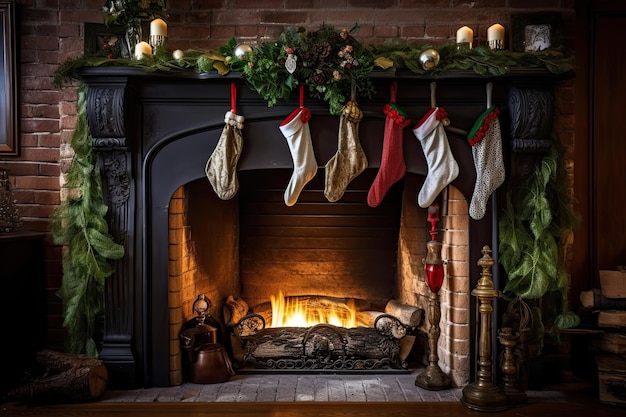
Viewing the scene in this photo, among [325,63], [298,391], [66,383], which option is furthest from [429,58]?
[66,383]

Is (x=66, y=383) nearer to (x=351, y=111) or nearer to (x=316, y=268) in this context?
(x=316, y=268)

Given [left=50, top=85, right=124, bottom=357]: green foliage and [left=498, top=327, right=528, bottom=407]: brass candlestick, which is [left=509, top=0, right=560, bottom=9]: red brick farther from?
[left=50, top=85, right=124, bottom=357]: green foliage

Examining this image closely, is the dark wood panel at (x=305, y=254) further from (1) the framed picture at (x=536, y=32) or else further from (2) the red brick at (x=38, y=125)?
(1) the framed picture at (x=536, y=32)

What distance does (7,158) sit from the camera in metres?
3.22

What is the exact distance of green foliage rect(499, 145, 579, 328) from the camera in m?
2.83

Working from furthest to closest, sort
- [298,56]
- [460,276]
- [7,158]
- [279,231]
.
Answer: [279,231], [7,158], [460,276], [298,56]

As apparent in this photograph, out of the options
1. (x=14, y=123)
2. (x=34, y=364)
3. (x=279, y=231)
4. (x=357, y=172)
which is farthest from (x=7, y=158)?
(x=357, y=172)

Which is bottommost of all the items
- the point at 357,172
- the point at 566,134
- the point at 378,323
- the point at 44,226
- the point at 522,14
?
the point at 378,323

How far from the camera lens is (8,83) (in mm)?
3178

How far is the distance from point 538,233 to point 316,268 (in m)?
1.47

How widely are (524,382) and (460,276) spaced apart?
628 mm

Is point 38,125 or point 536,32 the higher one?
point 536,32

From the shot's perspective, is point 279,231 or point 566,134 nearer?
point 566,134

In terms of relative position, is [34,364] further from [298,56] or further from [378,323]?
A: [298,56]
